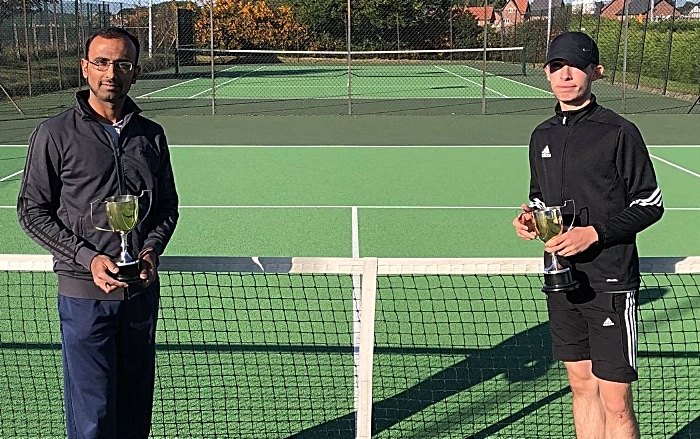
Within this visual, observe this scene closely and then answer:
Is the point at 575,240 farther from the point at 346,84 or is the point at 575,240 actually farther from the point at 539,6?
the point at 539,6

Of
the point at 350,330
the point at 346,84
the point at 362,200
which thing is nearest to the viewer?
the point at 350,330

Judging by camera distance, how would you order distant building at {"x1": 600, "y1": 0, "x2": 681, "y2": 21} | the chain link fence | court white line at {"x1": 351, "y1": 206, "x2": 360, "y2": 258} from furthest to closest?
distant building at {"x1": 600, "y1": 0, "x2": 681, "y2": 21} → the chain link fence → court white line at {"x1": 351, "y1": 206, "x2": 360, "y2": 258}

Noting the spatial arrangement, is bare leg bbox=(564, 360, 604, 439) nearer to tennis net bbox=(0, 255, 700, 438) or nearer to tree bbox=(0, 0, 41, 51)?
tennis net bbox=(0, 255, 700, 438)

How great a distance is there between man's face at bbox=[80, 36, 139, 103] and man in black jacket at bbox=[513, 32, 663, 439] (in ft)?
5.80

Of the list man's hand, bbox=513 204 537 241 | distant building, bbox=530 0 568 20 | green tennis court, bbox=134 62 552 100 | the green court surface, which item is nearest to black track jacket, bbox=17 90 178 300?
man's hand, bbox=513 204 537 241

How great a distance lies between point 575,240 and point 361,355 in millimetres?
1212

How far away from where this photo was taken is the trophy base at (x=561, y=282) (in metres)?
3.74

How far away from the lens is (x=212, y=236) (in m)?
9.85

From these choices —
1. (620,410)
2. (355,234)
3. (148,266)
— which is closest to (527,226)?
(620,410)

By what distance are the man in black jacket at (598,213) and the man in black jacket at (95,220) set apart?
1.65 m

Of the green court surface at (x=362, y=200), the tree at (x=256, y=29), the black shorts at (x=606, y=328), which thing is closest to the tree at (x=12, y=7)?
the tree at (x=256, y=29)

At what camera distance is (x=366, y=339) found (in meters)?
4.34

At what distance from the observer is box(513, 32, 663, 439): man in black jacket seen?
3764 millimetres

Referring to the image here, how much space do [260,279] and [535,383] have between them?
2.93m
